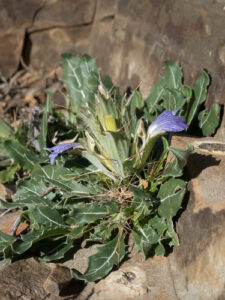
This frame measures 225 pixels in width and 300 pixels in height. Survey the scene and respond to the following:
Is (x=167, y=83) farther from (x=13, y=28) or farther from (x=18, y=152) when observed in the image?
(x=13, y=28)

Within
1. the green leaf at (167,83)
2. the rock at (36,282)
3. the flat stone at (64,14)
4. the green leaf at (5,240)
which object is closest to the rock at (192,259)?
the rock at (36,282)

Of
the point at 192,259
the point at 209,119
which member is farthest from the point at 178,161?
the point at 209,119

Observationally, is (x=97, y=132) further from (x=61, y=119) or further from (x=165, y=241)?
(x=61, y=119)

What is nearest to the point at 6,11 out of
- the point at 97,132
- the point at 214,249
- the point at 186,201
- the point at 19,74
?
the point at 19,74

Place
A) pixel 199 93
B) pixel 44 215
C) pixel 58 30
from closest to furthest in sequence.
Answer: pixel 44 215, pixel 199 93, pixel 58 30

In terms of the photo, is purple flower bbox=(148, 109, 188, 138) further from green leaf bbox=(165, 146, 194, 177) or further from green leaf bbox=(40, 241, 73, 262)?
green leaf bbox=(40, 241, 73, 262)

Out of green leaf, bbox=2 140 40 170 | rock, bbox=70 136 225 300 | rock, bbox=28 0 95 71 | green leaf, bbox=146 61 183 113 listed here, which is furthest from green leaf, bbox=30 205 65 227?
rock, bbox=28 0 95 71

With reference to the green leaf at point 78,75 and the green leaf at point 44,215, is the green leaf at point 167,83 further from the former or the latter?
the green leaf at point 44,215
